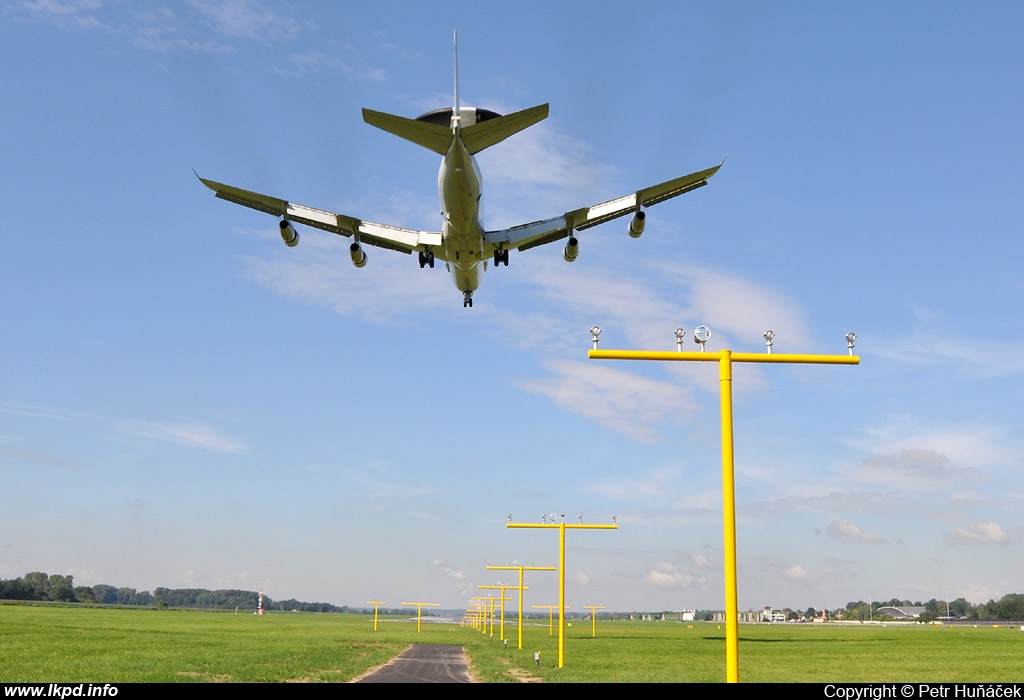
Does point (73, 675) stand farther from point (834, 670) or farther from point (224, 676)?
point (834, 670)

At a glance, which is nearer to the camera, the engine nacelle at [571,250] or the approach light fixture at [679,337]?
the approach light fixture at [679,337]

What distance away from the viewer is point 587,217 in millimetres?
38875

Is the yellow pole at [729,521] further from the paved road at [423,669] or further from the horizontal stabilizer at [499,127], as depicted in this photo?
the paved road at [423,669]

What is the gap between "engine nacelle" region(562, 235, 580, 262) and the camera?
39.5 meters

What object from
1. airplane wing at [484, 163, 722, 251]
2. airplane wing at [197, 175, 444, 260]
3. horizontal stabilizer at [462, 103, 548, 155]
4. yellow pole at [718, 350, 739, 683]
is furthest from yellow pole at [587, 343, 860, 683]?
airplane wing at [197, 175, 444, 260]

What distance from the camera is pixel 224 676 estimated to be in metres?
39.2

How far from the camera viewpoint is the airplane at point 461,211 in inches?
1243

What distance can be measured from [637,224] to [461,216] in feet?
23.9

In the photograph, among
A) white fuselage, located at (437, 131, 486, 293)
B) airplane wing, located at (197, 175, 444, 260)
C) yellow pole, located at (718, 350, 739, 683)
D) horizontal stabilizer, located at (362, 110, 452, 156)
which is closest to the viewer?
yellow pole, located at (718, 350, 739, 683)

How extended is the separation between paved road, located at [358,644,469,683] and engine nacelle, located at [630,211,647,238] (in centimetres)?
1999

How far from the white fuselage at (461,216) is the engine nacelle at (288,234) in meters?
6.24

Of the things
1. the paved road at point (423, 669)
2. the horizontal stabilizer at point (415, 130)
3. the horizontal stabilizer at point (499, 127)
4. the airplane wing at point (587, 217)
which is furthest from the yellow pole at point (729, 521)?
the paved road at point (423, 669)

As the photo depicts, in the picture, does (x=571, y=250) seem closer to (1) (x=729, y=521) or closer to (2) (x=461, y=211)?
(2) (x=461, y=211)

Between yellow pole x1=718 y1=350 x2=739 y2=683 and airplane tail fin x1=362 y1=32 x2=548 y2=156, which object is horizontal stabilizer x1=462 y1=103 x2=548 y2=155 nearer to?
airplane tail fin x1=362 y1=32 x2=548 y2=156
